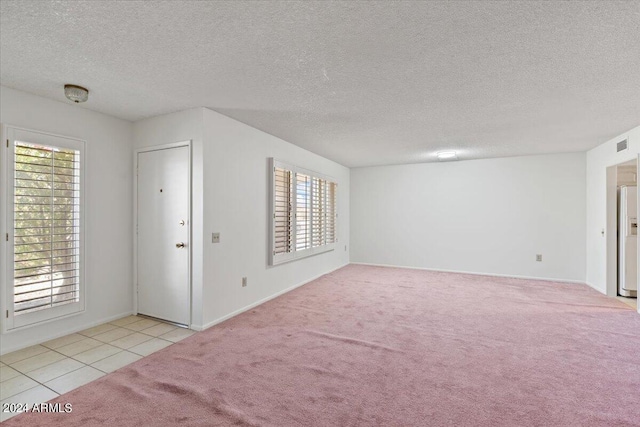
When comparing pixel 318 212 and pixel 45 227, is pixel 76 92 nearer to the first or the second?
pixel 45 227

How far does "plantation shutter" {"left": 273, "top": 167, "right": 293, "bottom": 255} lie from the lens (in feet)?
14.5

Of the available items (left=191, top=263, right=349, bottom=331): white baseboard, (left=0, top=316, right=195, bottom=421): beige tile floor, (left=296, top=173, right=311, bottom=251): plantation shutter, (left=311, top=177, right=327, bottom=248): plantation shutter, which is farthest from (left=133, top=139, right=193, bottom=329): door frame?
(left=311, top=177, right=327, bottom=248): plantation shutter

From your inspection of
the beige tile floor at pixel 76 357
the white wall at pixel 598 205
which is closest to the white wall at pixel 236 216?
the beige tile floor at pixel 76 357

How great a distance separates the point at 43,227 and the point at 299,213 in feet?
10.3

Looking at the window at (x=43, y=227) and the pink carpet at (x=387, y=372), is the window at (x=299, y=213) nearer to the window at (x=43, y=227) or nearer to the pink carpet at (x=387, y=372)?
the pink carpet at (x=387, y=372)

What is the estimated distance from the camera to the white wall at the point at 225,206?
10.7ft

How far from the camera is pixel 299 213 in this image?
496 centimetres

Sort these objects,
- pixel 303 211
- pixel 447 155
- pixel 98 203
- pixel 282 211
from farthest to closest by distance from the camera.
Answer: pixel 447 155 → pixel 303 211 → pixel 282 211 → pixel 98 203

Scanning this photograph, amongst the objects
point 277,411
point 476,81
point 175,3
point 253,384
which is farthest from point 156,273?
point 476,81

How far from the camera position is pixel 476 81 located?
2.52 metres

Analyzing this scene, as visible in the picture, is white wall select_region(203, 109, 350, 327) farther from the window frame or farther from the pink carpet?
the window frame

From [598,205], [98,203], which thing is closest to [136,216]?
[98,203]

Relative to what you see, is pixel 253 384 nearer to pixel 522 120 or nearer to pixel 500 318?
pixel 500 318

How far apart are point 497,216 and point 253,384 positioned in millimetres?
5640
